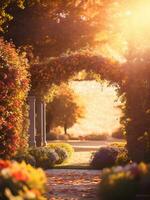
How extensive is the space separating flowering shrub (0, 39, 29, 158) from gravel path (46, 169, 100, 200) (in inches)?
73.8

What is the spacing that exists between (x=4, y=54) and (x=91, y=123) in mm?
71479

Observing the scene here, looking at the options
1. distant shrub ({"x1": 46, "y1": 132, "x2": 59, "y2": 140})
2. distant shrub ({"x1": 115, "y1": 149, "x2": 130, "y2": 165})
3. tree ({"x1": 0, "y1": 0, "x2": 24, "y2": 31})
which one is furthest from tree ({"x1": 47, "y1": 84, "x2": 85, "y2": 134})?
distant shrub ({"x1": 115, "y1": 149, "x2": 130, "y2": 165})

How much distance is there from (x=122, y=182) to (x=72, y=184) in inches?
352

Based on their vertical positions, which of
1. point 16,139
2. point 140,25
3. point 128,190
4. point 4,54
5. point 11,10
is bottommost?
point 128,190

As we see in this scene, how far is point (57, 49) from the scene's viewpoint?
30.0m

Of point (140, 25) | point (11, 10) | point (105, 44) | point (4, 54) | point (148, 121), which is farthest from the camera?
point (105, 44)

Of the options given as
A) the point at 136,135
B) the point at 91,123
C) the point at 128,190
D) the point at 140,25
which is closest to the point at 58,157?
the point at 136,135

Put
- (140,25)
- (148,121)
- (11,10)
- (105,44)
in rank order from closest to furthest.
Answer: (148,121) → (140,25) → (11,10) → (105,44)

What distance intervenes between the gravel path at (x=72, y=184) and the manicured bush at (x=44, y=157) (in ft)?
1.99

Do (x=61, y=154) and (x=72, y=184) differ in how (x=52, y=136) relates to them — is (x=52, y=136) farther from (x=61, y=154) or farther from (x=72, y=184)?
(x=72, y=184)

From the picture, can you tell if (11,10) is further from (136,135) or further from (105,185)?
(105,185)

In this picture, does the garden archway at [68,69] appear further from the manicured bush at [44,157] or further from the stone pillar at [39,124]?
the stone pillar at [39,124]

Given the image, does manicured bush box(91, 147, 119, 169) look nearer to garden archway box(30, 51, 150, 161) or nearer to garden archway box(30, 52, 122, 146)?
garden archway box(30, 51, 150, 161)

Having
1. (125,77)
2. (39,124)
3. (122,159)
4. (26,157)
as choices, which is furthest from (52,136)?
(26,157)
